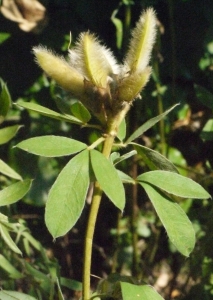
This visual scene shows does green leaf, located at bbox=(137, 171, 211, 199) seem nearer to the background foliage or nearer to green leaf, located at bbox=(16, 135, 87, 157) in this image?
green leaf, located at bbox=(16, 135, 87, 157)

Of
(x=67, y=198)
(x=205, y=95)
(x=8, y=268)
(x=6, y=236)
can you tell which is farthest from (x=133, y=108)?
(x=67, y=198)

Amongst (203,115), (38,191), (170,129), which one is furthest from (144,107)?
(38,191)

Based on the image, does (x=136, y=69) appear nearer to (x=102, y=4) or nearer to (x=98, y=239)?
(x=102, y=4)

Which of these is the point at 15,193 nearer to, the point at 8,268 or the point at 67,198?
the point at 67,198

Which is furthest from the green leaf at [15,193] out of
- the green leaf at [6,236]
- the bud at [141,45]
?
the bud at [141,45]

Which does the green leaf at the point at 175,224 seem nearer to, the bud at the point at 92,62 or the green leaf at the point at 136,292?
the green leaf at the point at 136,292
